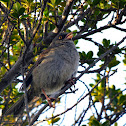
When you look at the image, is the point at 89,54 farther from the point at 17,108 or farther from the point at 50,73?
the point at 17,108

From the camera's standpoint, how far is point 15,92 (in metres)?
6.17

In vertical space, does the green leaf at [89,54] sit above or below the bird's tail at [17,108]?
above

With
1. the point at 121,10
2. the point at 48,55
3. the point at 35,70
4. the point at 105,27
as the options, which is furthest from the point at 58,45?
the point at 121,10

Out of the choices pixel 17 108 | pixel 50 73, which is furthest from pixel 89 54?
pixel 17 108

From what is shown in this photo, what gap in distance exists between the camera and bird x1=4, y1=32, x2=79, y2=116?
5023 millimetres

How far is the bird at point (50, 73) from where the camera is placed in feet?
16.5

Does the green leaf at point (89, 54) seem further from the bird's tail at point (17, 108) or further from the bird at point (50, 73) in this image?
the bird's tail at point (17, 108)

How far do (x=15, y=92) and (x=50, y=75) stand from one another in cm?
157

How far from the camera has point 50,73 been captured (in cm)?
505

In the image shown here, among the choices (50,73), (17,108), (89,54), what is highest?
(89,54)

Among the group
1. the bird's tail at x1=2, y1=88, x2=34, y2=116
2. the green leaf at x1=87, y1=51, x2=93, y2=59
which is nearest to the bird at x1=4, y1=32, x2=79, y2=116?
the bird's tail at x1=2, y1=88, x2=34, y2=116

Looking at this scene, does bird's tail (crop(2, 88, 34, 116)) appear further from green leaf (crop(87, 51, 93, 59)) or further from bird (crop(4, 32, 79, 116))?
green leaf (crop(87, 51, 93, 59))

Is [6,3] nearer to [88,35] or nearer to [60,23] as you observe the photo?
[60,23]

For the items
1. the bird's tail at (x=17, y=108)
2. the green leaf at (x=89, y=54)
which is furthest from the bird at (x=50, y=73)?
the green leaf at (x=89, y=54)
